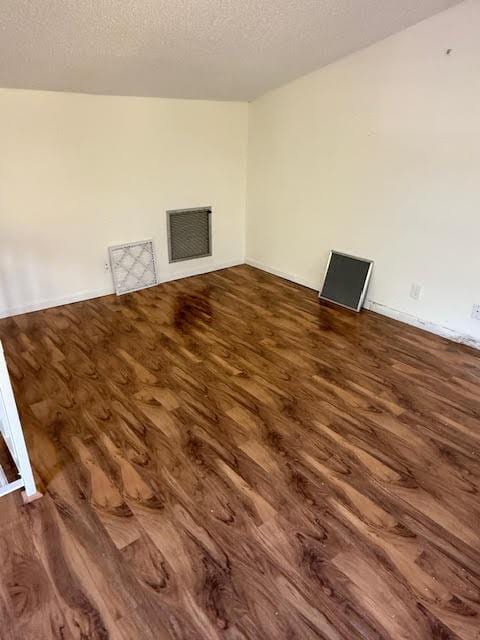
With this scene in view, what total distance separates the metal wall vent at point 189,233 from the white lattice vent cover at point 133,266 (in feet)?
0.81

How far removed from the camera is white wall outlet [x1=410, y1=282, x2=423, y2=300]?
3.13m

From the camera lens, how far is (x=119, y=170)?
3492 millimetres

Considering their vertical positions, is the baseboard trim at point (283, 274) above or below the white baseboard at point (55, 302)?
above

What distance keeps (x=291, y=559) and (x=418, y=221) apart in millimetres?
2481

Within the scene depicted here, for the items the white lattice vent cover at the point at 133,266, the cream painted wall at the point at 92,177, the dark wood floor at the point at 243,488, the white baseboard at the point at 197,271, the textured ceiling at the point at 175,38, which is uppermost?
the textured ceiling at the point at 175,38

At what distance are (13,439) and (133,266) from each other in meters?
2.49

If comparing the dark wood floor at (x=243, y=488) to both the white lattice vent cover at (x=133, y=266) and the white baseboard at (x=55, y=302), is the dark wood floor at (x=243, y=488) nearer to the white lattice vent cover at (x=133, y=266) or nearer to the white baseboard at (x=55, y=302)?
the white baseboard at (x=55, y=302)

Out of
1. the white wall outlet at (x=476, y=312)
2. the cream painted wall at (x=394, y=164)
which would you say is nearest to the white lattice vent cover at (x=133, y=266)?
the cream painted wall at (x=394, y=164)

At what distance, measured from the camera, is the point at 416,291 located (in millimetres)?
3152

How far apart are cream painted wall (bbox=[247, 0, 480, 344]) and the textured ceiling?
8.1 inches

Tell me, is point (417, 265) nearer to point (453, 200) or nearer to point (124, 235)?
point (453, 200)

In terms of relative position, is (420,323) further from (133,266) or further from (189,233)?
(133,266)

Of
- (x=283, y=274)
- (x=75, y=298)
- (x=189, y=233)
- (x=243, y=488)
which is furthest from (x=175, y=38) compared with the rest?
(x=243, y=488)

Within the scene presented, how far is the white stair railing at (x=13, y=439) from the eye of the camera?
4.68 ft
